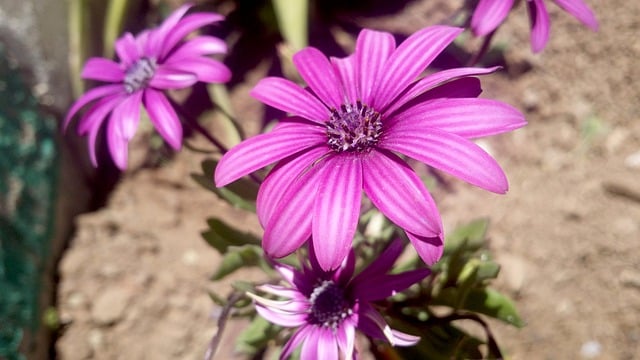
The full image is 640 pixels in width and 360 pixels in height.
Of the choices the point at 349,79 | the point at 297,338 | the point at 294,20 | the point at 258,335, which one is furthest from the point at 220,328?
→ the point at 294,20

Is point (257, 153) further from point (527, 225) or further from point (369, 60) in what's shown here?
point (527, 225)

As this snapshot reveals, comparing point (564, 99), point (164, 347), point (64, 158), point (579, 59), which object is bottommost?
point (164, 347)

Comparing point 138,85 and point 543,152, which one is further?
point 543,152

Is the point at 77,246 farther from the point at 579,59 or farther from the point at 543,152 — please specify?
the point at 579,59

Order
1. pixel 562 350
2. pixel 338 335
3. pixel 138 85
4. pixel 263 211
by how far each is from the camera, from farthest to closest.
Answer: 1. pixel 562 350
2. pixel 138 85
3. pixel 338 335
4. pixel 263 211

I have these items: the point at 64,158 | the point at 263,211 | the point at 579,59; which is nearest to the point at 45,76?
the point at 64,158

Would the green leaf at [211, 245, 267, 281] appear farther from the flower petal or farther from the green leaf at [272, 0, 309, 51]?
the green leaf at [272, 0, 309, 51]

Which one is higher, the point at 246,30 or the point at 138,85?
the point at 246,30

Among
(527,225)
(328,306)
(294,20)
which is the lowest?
(328,306)
